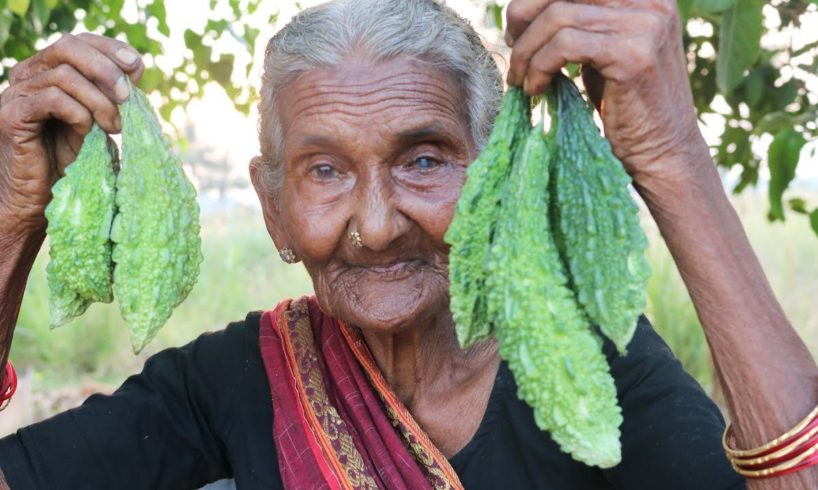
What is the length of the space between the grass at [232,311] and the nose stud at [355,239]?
17.6 feet

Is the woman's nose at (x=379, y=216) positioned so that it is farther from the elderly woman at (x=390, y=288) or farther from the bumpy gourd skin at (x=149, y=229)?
the bumpy gourd skin at (x=149, y=229)

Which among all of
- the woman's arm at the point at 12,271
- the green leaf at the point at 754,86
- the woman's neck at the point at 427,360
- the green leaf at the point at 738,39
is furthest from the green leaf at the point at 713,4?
the woman's arm at the point at 12,271

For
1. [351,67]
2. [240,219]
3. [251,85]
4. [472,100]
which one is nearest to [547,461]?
[472,100]

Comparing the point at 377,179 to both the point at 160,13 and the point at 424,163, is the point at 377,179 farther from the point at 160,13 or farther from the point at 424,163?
the point at 160,13

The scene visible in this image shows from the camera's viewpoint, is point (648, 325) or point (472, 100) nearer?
point (472, 100)

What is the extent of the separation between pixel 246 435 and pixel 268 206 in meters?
0.68

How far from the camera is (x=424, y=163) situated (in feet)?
7.29

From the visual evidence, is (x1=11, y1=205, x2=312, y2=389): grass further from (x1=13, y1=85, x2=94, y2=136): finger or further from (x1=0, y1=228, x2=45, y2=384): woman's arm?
(x1=13, y1=85, x2=94, y2=136): finger

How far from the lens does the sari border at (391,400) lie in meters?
2.39

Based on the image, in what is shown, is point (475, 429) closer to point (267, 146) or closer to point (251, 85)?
point (267, 146)

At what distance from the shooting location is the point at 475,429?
8.21ft

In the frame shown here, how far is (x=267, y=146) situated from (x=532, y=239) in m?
1.19

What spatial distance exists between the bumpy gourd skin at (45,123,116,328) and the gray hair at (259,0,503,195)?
583mm

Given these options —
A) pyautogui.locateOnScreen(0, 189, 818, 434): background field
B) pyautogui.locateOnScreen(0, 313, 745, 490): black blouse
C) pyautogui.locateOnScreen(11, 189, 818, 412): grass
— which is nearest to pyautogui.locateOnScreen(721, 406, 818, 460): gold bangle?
pyautogui.locateOnScreen(0, 313, 745, 490): black blouse
